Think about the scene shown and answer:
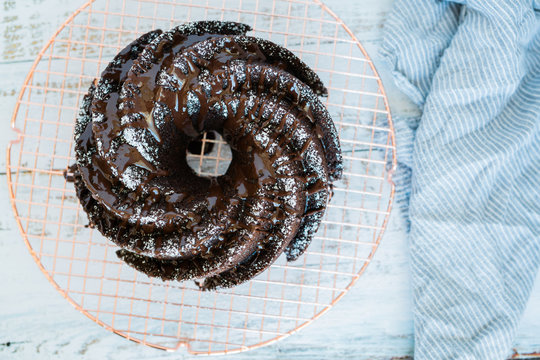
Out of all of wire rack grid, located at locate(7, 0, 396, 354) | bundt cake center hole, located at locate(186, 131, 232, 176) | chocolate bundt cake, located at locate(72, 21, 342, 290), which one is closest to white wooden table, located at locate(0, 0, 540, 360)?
wire rack grid, located at locate(7, 0, 396, 354)

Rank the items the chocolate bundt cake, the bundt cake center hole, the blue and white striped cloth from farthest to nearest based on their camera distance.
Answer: the bundt cake center hole, the blue and white striped cloth, the chocolate bundt cake

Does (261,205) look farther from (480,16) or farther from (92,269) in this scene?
(480,16)

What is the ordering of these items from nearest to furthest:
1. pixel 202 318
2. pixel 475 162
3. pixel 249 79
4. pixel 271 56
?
pixel 249 79
pixel 271 56
pixel 475 162
pixel 202 318

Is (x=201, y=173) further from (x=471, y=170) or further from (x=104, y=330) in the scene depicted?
(x=471, y=170)

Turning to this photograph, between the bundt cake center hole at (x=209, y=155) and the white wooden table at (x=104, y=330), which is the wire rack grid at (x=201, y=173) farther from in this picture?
the white wooden table at (x=104, y=330)

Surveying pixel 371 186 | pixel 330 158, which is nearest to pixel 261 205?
pixel 330 158

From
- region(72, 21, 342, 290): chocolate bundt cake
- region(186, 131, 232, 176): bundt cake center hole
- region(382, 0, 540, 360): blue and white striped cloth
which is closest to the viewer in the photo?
region(72, 21, 342, 290): chocolate bundt cake

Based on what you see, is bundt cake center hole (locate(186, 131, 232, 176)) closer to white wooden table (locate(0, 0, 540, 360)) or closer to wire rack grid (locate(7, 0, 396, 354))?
wire rack grid (locate(7, 0, 396, 354))
